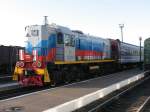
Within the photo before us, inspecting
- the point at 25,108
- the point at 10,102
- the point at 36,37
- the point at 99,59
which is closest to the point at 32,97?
the point at 10,102

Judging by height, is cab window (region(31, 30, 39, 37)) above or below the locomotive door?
above

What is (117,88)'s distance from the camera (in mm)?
19109

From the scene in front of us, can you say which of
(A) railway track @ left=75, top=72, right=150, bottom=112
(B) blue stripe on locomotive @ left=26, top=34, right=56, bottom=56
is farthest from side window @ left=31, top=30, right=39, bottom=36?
(A) railway track @ left=75, top=72, right=150, bottom=112

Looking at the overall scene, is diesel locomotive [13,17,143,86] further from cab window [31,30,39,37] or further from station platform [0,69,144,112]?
station platform [0,69,144,112]

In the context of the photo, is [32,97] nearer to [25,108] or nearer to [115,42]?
[25,108]

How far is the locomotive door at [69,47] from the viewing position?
21.2 metres

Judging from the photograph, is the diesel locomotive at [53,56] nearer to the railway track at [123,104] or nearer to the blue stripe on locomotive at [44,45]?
the blue stripe on locomotive at [44,45]

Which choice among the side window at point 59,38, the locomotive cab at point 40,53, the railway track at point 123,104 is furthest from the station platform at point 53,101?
the side window at point 59,38

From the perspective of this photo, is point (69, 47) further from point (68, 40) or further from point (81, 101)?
point (81, 101)

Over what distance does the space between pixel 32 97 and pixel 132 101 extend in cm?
454

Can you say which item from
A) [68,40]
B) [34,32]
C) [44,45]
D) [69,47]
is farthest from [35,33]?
[69,47]

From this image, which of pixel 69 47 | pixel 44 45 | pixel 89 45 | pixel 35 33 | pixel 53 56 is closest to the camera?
pixel 44 45

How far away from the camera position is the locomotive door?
21164 mm

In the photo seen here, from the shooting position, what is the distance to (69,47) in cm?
2167
